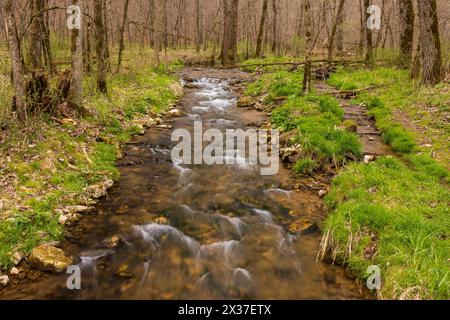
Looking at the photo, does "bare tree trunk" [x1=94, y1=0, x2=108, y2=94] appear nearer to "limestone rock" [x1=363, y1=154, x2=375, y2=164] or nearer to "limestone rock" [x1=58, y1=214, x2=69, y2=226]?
"limestone rock" [x1=58, y1=214, x2=69, y2=226]

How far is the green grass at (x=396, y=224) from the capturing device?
4.60m

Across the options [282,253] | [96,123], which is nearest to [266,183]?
[282,253]

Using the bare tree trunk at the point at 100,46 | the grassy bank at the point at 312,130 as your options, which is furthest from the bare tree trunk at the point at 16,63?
the grassy bank at the point at 312,130

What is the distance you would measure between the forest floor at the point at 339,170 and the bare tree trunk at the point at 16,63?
1.25ft

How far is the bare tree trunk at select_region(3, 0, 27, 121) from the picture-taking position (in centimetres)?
698

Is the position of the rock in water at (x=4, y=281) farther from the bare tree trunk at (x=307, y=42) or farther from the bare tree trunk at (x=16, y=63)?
the bare tree trunk at (x=307, y=42)

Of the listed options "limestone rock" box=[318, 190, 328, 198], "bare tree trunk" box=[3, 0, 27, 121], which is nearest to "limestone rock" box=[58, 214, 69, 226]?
"bare tree trunk" box=[3, 0, 27, 121]

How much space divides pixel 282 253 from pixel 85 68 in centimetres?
1100

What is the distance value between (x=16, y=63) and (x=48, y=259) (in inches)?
165

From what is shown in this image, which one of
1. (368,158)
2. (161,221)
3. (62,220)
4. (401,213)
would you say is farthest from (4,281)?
(368,158)

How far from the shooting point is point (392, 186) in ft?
21.9
